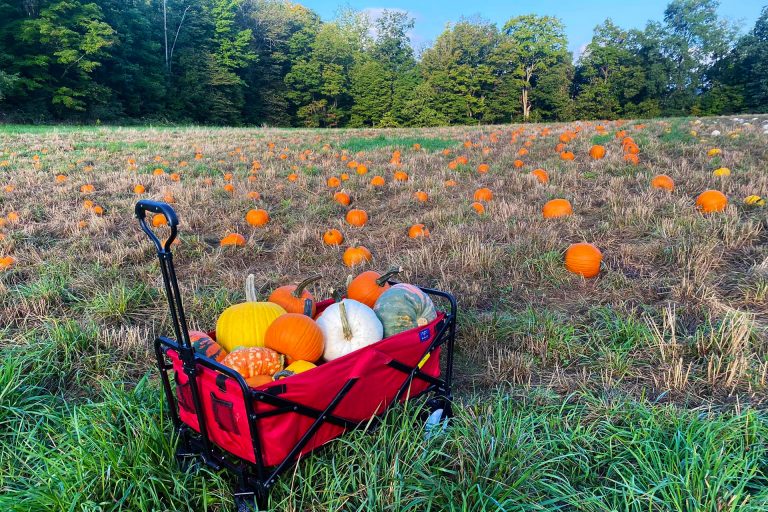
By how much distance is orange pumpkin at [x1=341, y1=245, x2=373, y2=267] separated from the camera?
4.58 metres

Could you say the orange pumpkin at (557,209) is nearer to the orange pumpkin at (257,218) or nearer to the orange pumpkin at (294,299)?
the orange pumpkin at (257,218)

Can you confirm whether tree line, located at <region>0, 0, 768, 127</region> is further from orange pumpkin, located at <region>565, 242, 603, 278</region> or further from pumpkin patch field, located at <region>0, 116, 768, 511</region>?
orange pumpkin, located at <region>565, 242, 603, 278</region>

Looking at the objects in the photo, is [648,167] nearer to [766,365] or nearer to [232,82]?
[766,365]

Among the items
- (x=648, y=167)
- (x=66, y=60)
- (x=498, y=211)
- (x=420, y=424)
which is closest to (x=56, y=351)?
(x=420, y=424)

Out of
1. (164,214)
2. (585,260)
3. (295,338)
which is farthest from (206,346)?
(585,260)

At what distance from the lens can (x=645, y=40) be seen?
144 feet

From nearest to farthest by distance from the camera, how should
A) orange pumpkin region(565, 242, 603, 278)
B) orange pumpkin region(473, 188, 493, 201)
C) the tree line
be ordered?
orange pumpkin region(565, 242, 603, 278), orange pumpkin region(473, 188, 493, 201), the tree line

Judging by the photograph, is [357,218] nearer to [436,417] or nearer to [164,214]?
[436,417]

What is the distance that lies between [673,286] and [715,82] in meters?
51.4

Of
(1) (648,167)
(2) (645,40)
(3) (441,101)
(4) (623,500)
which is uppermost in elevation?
(2) (645,40)

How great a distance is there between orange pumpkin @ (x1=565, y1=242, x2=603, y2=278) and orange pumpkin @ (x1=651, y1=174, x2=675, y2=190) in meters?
2.81

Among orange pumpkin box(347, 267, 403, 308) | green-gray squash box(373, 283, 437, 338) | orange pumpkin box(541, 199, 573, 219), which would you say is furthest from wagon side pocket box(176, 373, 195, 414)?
orange pumpkin box(541, 199, 573, 219)

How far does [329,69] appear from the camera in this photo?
50938 mm

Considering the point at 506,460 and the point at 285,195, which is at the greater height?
the point at 285,195
